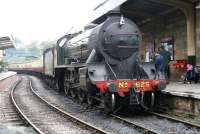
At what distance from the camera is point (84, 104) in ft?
48.1

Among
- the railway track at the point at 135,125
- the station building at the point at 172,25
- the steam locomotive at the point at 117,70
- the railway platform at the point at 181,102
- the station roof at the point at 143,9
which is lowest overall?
the railway track at the point at 135,125

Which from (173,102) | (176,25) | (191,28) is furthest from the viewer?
(176,25)

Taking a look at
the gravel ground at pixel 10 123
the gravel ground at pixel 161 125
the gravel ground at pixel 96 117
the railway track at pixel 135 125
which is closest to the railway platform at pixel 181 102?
the gravel ground at pixel 161 125

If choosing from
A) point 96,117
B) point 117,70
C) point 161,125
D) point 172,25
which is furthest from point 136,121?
point 172,25

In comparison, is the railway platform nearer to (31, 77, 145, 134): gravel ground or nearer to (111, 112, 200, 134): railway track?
(111, 112, 200, 134): railway track

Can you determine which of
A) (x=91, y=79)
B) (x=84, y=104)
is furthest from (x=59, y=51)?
(x=91, y=79)

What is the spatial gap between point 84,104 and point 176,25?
242 inches

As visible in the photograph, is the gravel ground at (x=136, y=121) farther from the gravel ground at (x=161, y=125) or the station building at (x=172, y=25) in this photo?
the station building at (x=172, y=25)

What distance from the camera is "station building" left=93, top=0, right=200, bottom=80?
15906 millimetres

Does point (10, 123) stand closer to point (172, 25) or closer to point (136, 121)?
point (136, 121)

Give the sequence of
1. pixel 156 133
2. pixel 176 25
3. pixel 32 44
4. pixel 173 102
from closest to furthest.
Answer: pixel 156 133
pixel 173 102
pixel 176 25
pixel 32 44

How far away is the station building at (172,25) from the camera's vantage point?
15906 mm

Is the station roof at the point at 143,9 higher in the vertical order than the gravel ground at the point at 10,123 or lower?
higher

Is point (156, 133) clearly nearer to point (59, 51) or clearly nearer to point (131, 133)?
point (131, 133)
